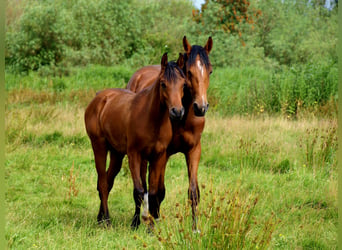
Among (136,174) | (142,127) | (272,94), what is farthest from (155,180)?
(272,94)

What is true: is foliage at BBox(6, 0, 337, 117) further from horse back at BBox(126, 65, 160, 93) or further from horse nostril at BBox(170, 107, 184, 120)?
horse nostril at BBox(170, 107, 184, 120)

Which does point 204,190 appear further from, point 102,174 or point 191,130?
point 102,174

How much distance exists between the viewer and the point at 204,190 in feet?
16.8

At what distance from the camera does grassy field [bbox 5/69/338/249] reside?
4.20 metres

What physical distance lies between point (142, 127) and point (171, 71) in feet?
2.28

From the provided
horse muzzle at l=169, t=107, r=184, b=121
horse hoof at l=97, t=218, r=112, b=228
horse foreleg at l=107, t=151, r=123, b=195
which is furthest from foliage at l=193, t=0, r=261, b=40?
horse muzzle at l=169, t=107, r=184, b=121

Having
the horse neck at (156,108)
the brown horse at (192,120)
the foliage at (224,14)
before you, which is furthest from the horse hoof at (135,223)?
the foliage at (224,14)

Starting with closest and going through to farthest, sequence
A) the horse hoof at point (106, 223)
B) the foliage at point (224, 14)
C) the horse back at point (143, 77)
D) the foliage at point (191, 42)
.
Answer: the horse hoof at point (106, 223) → the horse back at point (143, 77) → the foliage at point (191, 42) → the foliage at point (224, 14)

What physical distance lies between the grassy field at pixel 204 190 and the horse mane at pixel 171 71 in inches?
46.4

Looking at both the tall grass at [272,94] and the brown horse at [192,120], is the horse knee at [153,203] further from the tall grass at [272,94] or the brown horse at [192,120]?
the tall grass at [272,94]

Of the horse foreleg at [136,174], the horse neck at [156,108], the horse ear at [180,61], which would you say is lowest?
the horse foreleg at [136,174]

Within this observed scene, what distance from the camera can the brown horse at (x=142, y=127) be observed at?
5104 millimetres

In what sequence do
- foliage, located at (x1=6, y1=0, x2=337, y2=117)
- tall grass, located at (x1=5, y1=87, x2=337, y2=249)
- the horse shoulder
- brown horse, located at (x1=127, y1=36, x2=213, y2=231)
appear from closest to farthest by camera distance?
tall grass, located at (x1=5, y1=87, x2=337, y2=249)
brown horse, located at (x1=127, y1=36, x2=213, y2=231)
the horse shoulder
foliage, located at (x1=6, y1=0, x2=337, y2=117)

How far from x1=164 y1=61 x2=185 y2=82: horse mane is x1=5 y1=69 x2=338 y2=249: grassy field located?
118cm
